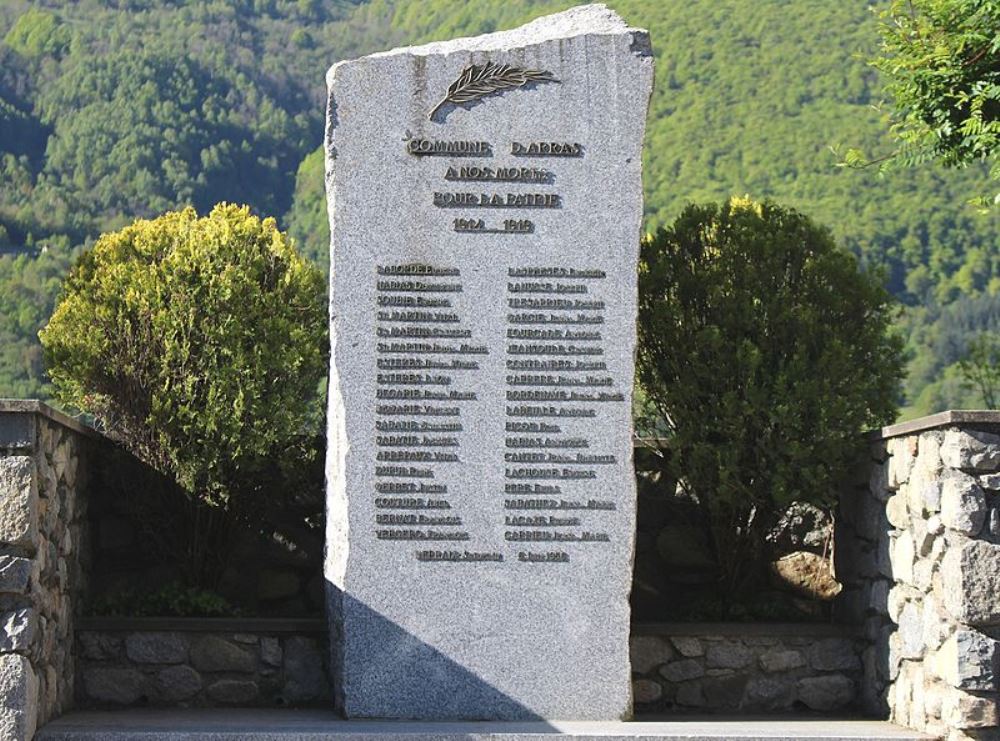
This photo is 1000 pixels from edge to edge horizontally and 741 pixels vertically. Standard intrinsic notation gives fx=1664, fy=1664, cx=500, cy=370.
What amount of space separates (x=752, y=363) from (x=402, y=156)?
8.09ft

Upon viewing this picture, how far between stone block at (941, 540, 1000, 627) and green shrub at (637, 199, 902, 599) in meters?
1.45

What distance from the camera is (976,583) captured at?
8.70 meters

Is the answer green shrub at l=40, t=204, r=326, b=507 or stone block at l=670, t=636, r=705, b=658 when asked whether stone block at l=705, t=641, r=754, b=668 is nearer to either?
stone block at l=670, t=636, r=705, b=658

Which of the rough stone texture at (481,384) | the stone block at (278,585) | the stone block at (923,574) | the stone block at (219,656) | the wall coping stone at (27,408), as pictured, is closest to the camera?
the wall coping stone at (27,408)

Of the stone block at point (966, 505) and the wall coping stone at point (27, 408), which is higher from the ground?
the wall coping stone at point (27, 408)

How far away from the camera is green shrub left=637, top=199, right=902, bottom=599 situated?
1012 cm

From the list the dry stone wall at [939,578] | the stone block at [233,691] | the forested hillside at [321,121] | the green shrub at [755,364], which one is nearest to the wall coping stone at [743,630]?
the dry stone wall at [939,578]

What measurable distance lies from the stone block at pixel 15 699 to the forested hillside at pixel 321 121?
1423 centimetres

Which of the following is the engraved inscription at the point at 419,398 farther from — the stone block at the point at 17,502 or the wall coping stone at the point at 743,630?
the stone block at the point at 17,502

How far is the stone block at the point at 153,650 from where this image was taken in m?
9.87

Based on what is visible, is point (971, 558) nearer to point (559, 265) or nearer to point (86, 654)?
point (559, 265)

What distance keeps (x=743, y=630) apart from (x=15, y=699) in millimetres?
4311

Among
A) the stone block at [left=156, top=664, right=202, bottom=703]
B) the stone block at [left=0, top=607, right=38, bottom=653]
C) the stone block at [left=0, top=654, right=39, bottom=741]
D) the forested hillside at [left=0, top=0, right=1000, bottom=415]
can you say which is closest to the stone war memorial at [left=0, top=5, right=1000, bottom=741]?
the stone block at [left=156, top=664, right=202, bottom=703]

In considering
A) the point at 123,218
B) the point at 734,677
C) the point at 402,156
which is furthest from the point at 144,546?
the point at 123,218
